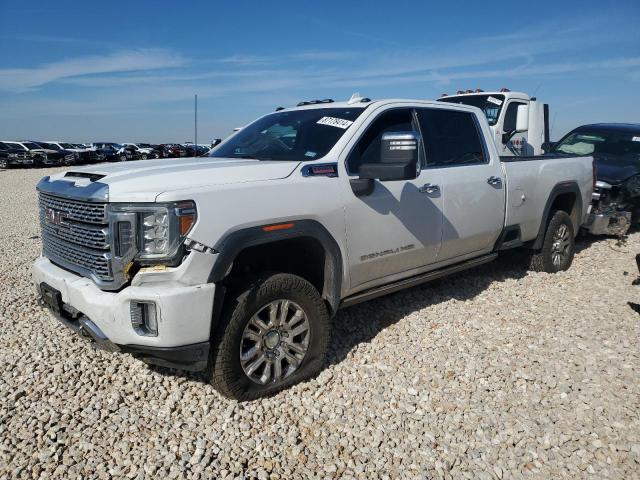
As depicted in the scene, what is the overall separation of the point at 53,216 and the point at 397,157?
231 centimetres

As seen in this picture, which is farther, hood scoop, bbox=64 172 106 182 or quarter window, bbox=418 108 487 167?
quarter window, bbox=418 108 487 167

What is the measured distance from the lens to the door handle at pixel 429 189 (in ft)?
13.5

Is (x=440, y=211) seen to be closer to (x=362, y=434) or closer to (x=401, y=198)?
(x=401, y=198)

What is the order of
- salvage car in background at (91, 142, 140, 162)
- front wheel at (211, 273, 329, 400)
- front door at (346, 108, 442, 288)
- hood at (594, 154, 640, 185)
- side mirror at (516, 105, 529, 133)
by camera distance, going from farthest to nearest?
salvage car in background at (91, 142, 140, 162) → side mirror at (516, 105, 529, 133) → hood at (594, 154, 640, 185) → front door at (346, 108, 442, 288) → front wheel at (211, 273, 329, 400)

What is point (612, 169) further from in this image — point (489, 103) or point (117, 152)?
point (117, 152)

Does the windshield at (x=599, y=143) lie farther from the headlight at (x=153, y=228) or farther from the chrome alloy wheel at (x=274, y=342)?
the headlight at (x=153, y=228)

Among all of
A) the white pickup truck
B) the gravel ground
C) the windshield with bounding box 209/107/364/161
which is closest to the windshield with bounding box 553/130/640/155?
the gravel ground

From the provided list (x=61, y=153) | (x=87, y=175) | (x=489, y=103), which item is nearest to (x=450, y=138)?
(x=87, y=175)

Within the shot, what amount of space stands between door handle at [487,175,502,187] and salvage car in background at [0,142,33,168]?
100 ft

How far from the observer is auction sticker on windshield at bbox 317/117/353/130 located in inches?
152

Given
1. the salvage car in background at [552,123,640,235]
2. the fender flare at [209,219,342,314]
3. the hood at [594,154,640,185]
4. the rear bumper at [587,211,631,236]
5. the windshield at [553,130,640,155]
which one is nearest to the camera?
the fender flare at [209,219,342,314]

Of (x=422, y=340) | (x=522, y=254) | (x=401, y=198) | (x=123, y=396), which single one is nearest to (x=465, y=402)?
(x=422, y=340)

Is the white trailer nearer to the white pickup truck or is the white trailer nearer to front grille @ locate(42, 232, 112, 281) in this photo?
the white pickup truck

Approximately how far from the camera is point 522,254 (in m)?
6.11
